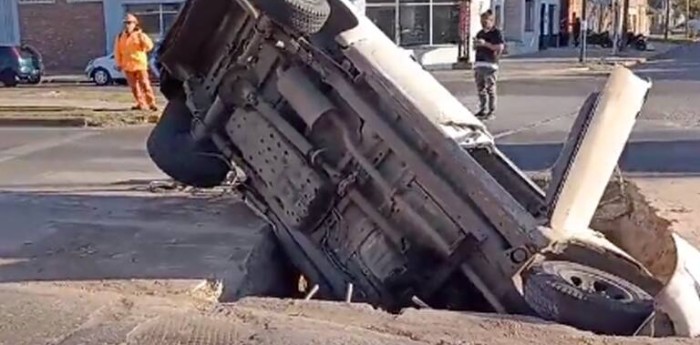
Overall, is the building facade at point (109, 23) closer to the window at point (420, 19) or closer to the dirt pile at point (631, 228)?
the window at point (420, 19)

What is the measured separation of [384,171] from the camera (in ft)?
16.8

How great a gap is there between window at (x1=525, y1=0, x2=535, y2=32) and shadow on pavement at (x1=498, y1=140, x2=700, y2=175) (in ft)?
110

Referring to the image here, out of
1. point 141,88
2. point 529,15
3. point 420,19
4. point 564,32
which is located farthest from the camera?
point 564,32

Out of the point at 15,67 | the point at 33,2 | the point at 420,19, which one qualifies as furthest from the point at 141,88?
the point at 33,2

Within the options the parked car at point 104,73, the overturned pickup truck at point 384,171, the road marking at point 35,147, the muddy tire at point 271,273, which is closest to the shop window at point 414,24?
the parked car at point 104,73

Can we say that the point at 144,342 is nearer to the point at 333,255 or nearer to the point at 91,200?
the point at 333,255

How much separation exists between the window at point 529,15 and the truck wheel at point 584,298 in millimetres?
43590

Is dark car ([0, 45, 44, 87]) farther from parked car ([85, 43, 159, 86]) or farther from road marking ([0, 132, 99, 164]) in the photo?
road marking ([0, 132, 99, 164])

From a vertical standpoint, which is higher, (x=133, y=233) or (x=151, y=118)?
(x=133, y=233)

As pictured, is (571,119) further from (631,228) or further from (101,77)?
(101,77)

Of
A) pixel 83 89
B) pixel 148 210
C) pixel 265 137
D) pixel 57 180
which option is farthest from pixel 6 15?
pixel 265 137

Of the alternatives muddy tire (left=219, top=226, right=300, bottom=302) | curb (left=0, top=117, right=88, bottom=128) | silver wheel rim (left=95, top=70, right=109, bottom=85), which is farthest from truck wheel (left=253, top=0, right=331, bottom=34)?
silver wheel rim (left=95, top=70, right=109, bottom=85)

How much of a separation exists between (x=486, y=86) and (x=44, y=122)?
7.65 m

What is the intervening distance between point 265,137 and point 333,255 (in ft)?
2.62
